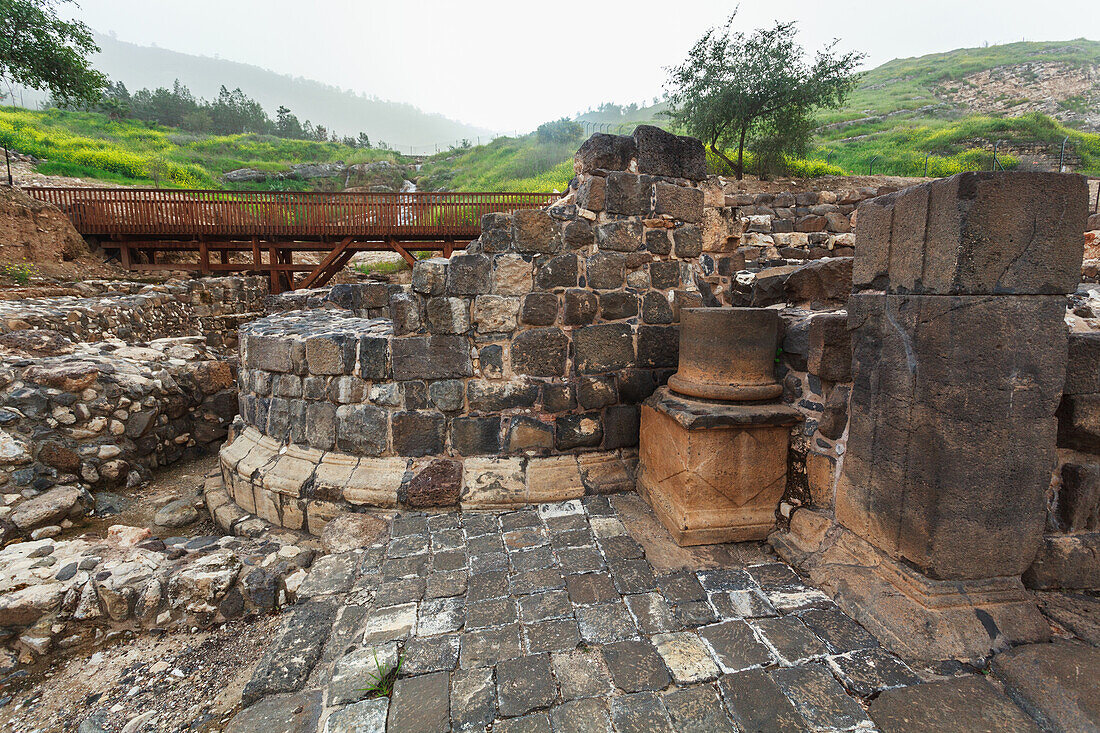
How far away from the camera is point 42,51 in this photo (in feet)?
40.7

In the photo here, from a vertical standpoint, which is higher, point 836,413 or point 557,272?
point 557,272

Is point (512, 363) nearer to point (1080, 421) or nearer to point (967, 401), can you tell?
point (967, 401)

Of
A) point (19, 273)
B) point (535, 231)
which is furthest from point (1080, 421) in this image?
point (19, 273)

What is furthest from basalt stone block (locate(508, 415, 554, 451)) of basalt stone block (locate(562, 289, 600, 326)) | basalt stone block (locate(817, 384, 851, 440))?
basalt stone block (locate(817, 384, 851, 440))

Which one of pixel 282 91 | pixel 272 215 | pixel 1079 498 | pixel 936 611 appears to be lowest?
pixel 936 611

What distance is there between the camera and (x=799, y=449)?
10.0 feet

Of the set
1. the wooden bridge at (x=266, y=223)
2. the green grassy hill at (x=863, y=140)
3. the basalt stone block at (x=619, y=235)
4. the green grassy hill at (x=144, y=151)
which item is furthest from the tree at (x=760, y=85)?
the green grassy hill at (x=144, y=151)

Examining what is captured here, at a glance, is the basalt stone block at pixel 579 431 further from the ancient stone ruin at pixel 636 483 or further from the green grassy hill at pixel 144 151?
the green grassy hill at pixel 144 151

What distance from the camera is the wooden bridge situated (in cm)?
1129

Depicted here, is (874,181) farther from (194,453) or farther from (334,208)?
(194,453)

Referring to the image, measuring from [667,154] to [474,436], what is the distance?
9.52 feet

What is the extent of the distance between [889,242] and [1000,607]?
1.84 metres

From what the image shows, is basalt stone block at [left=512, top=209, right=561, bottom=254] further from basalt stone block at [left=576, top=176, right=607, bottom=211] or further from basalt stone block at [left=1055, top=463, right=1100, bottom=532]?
basalt stone block at [left=1055, top=463, right=1100, bottom=532]

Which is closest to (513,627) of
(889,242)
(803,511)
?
(803,511)
